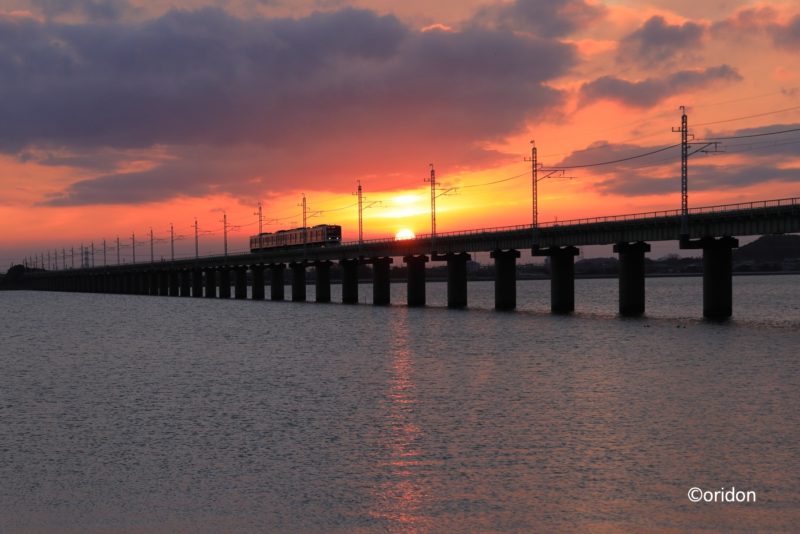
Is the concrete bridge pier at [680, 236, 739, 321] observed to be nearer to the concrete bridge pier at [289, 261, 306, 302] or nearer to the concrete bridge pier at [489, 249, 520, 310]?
the concrete bridge pier at [489, 249, 520, 310]

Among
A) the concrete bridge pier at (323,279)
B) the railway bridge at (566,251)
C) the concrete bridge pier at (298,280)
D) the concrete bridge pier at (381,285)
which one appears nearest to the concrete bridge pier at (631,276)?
the railway bridge at (566,251)

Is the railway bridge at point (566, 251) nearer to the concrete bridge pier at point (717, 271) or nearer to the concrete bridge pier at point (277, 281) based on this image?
the concrete bridge pier at point (717, 271)

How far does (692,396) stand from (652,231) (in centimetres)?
5786

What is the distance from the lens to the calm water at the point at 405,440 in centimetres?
1902

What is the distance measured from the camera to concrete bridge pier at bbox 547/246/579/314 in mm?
108800

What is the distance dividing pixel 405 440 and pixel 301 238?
Result: 13788 centimetres

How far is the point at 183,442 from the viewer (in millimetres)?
28125

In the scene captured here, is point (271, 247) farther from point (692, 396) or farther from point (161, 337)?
point (692, 396)

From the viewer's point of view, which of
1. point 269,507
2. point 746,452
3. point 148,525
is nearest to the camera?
point 148,525

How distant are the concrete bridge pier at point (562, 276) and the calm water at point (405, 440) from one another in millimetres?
48967

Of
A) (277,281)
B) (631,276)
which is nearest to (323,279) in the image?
(277,281)

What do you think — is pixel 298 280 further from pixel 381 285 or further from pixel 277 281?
pixel 381 285

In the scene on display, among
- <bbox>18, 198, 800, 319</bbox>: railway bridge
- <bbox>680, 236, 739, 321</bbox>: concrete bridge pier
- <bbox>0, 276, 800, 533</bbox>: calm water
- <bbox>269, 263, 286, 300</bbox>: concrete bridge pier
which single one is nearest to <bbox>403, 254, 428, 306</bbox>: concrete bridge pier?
<bbox>18, 198, 800, 319</bbox>: railway bridge

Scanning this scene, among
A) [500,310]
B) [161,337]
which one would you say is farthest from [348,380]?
[500,310]
